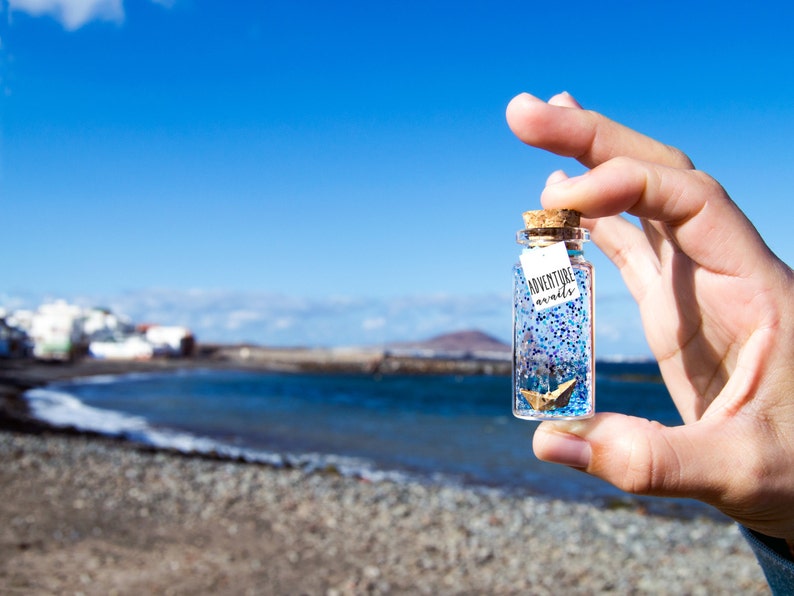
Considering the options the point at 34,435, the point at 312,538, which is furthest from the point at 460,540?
the point at 34,435

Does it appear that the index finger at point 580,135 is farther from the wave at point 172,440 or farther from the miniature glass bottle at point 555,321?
the wave at point 172,440

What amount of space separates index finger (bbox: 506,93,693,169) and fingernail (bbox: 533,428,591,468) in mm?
678

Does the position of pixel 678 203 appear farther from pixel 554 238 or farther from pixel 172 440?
pixel 172 440

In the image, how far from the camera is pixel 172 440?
21.8 metres

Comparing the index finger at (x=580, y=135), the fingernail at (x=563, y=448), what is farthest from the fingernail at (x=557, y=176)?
the fingernail at (x=563, y=448)

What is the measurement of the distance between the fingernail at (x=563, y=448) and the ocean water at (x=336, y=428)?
537 inches

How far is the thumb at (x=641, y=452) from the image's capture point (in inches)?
61.1

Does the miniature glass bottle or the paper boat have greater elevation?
the miniature glass bottle

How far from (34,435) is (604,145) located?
20871 millimetres

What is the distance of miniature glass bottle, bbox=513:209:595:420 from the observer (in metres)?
1.66

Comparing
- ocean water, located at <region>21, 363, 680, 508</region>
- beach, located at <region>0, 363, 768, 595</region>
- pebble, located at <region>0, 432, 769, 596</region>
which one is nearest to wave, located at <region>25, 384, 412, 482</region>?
ocean water, located at <region>21, 363, 680, 508</region>

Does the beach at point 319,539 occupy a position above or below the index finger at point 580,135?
below

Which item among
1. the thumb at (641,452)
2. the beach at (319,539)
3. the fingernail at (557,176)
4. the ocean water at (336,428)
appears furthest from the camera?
the ocean water at (336,428)

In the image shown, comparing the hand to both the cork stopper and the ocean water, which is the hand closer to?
the cork stopper
